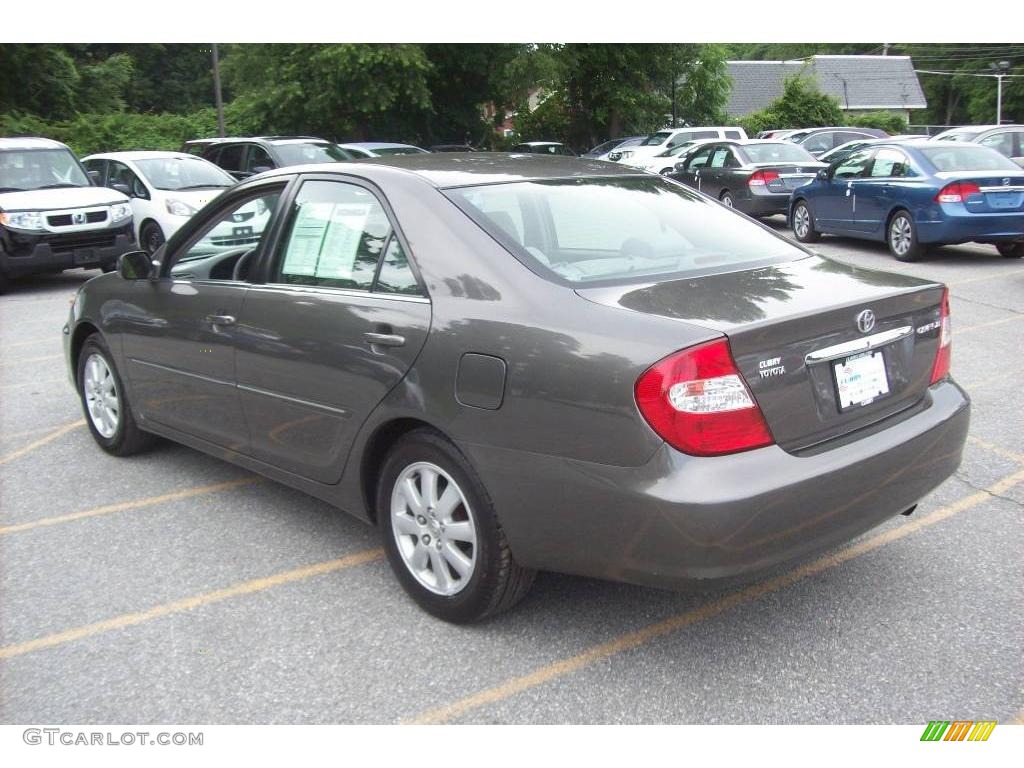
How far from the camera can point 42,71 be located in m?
33.3

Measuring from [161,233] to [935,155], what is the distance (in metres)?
10.2

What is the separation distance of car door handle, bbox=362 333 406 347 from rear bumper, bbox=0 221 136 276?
10.2 meters

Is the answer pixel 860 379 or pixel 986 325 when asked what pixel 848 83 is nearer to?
pixel 986 325

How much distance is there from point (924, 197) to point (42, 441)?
1015 cm

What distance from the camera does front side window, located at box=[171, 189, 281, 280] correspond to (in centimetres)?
434

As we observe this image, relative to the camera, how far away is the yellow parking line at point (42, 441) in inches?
222

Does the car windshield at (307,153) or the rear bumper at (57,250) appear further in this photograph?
the car windshield at (307,153)

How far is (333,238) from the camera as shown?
3965 mm

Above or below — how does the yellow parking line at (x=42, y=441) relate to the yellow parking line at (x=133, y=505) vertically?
above

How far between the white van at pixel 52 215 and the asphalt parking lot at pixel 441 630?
8.34m

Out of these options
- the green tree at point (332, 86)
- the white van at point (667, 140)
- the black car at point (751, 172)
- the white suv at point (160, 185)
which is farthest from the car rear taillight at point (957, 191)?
the green tree at point (332, 86)

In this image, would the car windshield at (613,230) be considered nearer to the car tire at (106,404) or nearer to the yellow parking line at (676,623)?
the yellow parking line at (676,623)

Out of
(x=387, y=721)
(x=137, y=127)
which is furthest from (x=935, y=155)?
(x=137, y=127)
